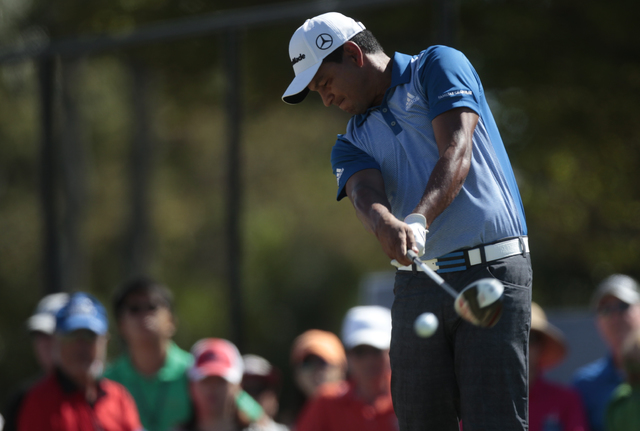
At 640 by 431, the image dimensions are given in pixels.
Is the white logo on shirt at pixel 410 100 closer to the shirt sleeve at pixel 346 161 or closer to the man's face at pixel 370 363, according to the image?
the shirt sleeve at pixel 346 161

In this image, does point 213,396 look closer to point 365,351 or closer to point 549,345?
point 365,351

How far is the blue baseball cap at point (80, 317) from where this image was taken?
5543 millimetres

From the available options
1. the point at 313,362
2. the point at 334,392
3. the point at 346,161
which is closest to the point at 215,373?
the point at 334,392

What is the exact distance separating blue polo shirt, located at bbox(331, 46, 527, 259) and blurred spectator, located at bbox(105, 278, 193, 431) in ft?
9.76

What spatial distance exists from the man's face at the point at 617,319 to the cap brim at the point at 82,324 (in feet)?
11.5

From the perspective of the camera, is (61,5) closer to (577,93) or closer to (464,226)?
(577,93)

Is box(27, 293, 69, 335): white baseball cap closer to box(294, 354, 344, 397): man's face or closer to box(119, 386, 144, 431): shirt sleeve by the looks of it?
box(119, 386, 144, 431): shirt sleeve

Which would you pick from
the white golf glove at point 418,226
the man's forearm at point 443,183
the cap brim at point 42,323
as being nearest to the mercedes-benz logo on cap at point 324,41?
the man's forearm at point 443,183

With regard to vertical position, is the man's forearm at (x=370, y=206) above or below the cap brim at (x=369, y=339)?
above

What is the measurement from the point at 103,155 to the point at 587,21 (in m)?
15.6

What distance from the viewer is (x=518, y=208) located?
3227 mm

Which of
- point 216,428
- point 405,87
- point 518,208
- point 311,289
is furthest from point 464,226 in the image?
point 311,289

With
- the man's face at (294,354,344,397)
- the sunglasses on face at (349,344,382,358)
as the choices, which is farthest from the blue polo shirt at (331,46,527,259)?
the man's face at (294,354,344,397)

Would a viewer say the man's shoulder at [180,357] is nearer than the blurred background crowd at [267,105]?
Yes
